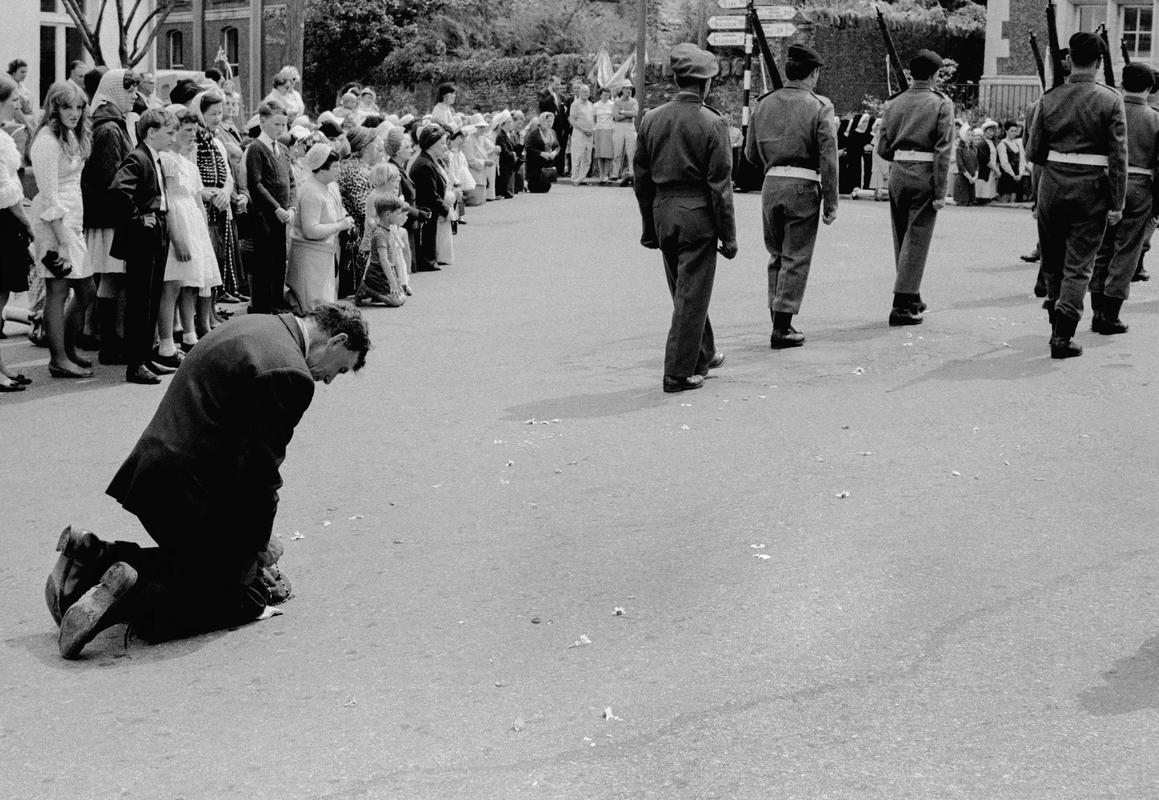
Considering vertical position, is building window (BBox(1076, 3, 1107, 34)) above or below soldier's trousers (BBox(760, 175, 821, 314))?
above

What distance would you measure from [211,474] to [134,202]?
5.59 metres

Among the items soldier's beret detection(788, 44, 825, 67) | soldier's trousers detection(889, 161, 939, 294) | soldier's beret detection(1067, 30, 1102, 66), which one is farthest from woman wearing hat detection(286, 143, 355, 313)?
soldier's beret detection(1067, 30, 1102, 66)

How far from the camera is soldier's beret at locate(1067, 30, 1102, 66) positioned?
1149cm

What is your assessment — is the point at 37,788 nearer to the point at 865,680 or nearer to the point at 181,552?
the point at 181,552

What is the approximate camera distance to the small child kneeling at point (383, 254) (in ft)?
51.6

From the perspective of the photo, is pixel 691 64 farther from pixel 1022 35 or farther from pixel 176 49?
pixel 176 49

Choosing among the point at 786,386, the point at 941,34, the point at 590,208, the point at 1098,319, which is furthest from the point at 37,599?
the point at 941,34

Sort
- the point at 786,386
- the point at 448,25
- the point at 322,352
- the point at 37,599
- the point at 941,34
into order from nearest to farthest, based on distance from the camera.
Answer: the point at 322,352
the point at 37,599
the point at 786,386
the point at 941,34
the point at 448,25

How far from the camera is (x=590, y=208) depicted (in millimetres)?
27312

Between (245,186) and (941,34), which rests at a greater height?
(941,34)

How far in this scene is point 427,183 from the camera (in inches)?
708

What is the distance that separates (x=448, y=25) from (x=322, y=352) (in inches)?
1753

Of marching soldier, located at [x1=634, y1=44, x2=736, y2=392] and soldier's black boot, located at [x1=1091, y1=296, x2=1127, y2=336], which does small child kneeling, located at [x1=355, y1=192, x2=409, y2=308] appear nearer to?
marching soldier, located at [x1=634, y1=44, x2=736, y2=392]

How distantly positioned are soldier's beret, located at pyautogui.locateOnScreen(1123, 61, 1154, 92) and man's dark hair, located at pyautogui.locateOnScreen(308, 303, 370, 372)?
28.0 ft
